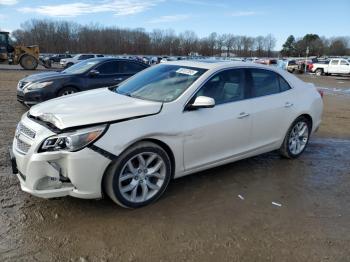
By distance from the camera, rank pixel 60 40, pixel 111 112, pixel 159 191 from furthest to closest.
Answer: pixel 60 40
pixel 159 191
pixel 111 112

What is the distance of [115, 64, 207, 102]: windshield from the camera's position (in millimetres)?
4375

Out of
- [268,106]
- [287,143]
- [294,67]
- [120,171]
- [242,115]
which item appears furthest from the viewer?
[294,67]

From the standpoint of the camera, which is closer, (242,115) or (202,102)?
(202,102)

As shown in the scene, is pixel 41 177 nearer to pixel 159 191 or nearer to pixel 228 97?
pixel 159 191

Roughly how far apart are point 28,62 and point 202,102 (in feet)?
102

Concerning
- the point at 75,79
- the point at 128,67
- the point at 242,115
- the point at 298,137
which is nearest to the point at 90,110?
the point at 242,115

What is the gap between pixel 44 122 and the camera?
3.77 meters

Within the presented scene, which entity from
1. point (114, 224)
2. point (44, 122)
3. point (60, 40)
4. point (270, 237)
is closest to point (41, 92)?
point (44, 122)

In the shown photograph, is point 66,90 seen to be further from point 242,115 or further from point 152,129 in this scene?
point 152,129

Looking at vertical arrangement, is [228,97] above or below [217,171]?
above

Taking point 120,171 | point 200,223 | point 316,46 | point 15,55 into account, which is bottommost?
point 200,223

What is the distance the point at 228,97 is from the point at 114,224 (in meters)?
2.16

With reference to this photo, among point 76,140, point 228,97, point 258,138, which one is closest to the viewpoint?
point 76,140

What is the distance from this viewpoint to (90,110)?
3.81m
